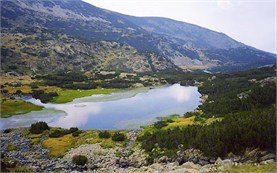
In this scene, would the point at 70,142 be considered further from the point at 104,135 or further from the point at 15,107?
the point at 15,107

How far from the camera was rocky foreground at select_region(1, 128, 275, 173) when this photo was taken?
31500 millimetres

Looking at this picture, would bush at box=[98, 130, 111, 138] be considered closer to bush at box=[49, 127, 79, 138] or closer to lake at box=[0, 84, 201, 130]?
bush at box=[49, 127, 79, 138]

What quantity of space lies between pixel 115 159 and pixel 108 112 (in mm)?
35966

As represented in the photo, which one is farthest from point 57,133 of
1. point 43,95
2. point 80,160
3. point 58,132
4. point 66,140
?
point 43,95

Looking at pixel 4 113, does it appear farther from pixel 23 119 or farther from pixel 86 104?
pixel 86 104

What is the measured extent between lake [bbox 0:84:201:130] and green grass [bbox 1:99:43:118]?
257cm

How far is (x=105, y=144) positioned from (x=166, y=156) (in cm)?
1129

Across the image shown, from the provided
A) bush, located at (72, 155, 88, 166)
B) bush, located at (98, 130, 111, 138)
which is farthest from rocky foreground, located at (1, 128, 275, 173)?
bush, located at (98, 130, 111, 138)

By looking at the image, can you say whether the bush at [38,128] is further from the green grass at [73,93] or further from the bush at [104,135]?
the green grass at [73,93]

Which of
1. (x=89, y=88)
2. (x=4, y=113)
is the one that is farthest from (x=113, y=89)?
(x=4, y=113)

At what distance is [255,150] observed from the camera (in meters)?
32.3

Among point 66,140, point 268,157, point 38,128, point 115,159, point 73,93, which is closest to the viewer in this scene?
point 268,157

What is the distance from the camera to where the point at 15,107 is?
81.2 metres

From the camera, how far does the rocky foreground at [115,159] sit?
31.5 metres
